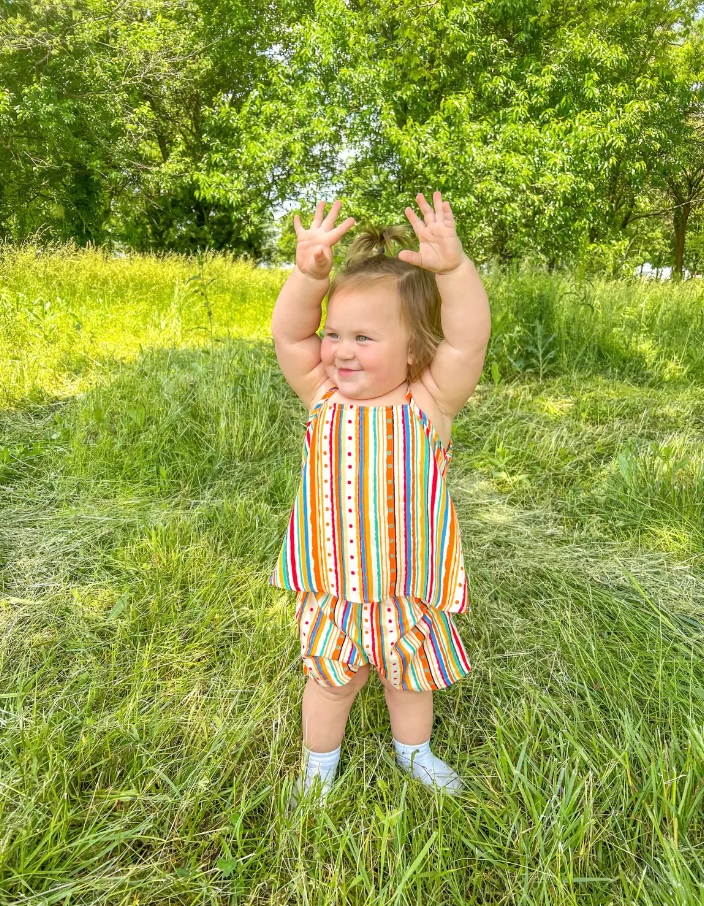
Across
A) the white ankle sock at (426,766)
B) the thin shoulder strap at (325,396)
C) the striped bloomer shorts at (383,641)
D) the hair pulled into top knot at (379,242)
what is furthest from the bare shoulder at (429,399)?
the white ankle sock at (426,766)

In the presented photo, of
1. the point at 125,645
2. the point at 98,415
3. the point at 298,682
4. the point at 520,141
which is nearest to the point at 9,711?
the point at 125,645

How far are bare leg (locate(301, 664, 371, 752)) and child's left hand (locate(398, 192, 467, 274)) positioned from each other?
904 mm

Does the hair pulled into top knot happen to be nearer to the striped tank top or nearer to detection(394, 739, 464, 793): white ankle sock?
the striped tank top

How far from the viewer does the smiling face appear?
3.86ft

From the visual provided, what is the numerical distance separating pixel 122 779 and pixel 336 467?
0.88 metres

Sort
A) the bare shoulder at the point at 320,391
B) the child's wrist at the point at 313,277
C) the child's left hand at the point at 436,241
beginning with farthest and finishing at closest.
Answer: the bare shoulder at the point at 320,391, the child's wrist at the point at 313,277, the child's left hand at the point at 436,241

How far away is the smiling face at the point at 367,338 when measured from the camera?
1177 mm

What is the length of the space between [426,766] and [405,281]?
112 centimetres

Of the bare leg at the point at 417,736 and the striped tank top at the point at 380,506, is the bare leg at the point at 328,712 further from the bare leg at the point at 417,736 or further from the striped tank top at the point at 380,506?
the striped tank top at the point at 380,506

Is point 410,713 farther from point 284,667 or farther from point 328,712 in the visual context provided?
point 284,667

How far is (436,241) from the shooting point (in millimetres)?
1092

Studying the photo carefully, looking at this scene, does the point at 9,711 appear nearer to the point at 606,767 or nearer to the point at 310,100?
the point at 606,767

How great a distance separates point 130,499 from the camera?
2504 mm

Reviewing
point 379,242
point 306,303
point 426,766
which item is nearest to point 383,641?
point 426,766
